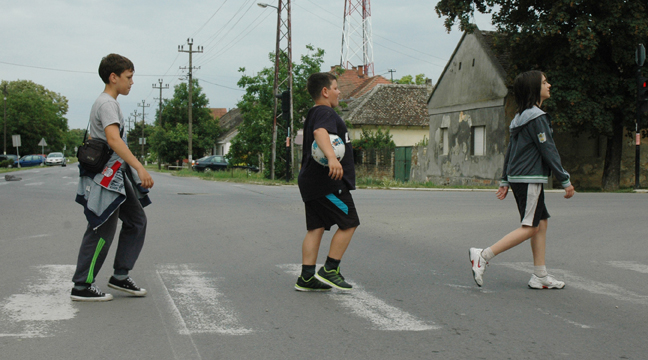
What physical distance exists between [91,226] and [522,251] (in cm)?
509

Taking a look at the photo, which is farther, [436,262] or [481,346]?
[436,262]

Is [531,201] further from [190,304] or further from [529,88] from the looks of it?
[190,304]

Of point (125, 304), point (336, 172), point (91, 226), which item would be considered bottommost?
point (125, 304)

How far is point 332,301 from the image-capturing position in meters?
5.00

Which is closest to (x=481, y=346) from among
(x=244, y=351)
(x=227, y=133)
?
(x=244, y=351)

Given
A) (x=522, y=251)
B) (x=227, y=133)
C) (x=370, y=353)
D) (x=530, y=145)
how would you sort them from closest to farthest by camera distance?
(x=370, y=353) → (x=530, y=145) → (x=522, y=251) → (x=227, y=133)

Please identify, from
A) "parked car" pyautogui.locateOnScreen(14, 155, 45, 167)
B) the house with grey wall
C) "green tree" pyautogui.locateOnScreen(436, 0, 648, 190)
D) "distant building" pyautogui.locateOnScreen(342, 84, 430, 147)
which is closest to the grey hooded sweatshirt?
"green tree" pyautogui.locateOnScreen(436, 0, 648, 190)

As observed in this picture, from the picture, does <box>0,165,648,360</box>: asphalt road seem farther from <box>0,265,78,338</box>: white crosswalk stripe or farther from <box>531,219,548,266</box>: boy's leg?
<box>531,219,548,266</box>: boy's leg

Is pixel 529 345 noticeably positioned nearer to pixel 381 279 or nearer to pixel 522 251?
pixel 381 279

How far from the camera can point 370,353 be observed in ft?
11.9

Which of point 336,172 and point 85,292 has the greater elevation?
point 336,172

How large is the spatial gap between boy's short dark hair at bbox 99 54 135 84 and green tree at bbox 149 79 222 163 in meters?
57.1

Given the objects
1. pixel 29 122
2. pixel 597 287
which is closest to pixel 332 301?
→ pixel 597 287

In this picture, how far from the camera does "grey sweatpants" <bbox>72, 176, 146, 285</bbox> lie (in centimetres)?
482
